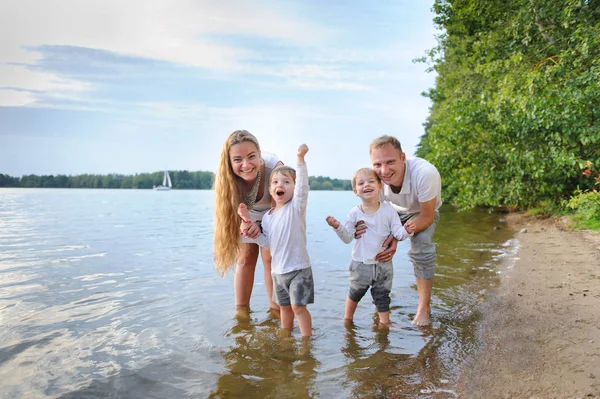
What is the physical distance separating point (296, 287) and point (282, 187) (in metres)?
0.92

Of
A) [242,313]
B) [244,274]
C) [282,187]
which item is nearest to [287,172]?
[282,187]

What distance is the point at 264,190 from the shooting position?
15.9ft

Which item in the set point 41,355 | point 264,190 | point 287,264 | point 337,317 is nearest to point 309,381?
point 287,264

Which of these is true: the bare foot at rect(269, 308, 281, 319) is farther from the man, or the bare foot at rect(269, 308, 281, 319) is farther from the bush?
the bush

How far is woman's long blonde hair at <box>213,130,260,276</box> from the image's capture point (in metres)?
4.64

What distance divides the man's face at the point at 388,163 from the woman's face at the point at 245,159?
3.91 feet

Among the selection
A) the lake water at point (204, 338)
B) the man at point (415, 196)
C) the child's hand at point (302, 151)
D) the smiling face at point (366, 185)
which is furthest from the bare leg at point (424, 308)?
the child's hand at point (302, 151)

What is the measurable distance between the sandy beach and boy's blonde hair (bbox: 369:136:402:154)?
6.33 feet

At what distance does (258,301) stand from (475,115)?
961 cm

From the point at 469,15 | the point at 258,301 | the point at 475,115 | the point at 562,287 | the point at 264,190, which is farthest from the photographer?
the point at 469,15

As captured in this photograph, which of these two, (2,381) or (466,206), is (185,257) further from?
(466,206)

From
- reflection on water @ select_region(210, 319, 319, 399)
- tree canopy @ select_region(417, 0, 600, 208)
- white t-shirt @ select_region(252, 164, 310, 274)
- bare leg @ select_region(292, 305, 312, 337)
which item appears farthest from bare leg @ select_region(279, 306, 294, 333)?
tree canopy @ select_region(417, 0, 600, 208)

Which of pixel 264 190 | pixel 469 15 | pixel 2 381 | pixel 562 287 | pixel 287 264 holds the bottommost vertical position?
pixel 2 381

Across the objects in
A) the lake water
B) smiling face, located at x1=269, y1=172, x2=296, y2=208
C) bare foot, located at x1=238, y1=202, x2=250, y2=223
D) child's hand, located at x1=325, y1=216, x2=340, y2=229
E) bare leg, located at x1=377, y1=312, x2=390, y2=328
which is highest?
smiling face, located at x1=269, y1=172, x2=296, y2=208
